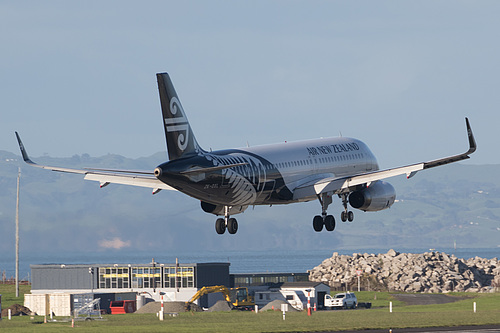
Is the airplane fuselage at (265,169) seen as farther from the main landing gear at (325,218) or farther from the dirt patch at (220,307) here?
the dirt patch at (220,307)

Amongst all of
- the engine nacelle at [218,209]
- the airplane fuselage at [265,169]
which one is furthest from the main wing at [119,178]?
the airplane fuselage at [265,169]

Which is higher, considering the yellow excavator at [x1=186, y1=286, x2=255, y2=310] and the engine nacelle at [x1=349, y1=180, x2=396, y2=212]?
the engine nacelle at [x1=349, y1=180, x2=396, y2=212]

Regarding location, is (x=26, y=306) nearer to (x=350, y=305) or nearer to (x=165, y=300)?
(x=165, y=300)

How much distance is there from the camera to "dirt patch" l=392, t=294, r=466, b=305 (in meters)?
166

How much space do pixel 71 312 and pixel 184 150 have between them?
83217 millimetres

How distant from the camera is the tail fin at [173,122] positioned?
194 feet

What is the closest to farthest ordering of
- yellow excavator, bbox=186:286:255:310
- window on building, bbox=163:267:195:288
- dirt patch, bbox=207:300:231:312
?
1. dirt patch, bbox=207:300:231:312
2. yellow excavator, bbox=186:286:255:310
3. window on building, bbox=163:267:195:288

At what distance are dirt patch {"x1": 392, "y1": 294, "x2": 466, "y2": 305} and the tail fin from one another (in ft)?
360

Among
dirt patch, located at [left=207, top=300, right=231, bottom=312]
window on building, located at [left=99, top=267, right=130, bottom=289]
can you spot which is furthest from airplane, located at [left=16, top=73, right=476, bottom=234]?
window on building, located at [left=99, top=267, right=130, bottom=289]

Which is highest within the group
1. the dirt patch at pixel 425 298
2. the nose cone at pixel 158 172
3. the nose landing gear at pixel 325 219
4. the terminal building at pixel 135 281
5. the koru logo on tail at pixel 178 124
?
the koru logo on tail at pixel 178 124

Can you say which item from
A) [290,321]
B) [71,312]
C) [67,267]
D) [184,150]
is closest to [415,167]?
[184,150]

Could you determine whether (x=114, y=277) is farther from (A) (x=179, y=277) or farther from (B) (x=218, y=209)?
(B) (x=218, y=209)

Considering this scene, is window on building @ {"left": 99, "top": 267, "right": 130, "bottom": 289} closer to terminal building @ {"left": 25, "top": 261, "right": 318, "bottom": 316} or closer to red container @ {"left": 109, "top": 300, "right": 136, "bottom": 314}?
terminal building @ {"left": 25, "top": 261, "right": 318, "bottom": 316}

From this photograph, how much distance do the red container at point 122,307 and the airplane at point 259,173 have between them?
2812 inches
